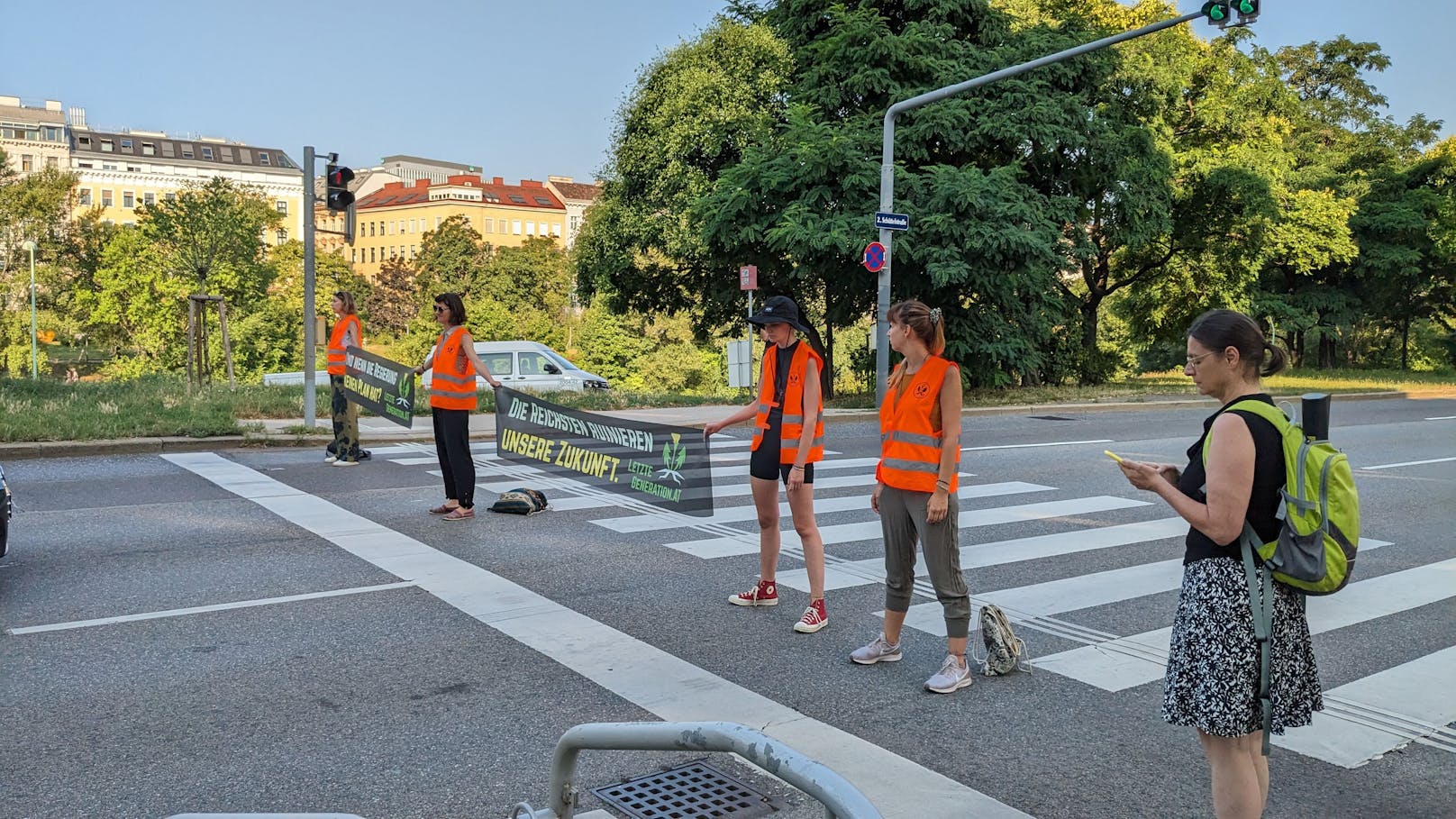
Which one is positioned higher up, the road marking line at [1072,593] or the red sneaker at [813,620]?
the red sneaker at [813,620]

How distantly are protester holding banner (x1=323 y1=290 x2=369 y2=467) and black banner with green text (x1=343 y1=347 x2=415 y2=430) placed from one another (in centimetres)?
10

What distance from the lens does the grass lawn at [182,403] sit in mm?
15148

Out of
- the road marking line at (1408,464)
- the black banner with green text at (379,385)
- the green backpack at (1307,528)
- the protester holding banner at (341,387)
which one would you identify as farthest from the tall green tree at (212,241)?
the green backpack at (1307,528)

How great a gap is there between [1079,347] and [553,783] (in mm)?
30764

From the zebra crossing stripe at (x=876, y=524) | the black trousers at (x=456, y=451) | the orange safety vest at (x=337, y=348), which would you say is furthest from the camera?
the orange safety vest at (x=337, y=348)

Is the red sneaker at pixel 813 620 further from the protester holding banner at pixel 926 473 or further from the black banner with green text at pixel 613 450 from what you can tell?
the black banner with green text at pixel 613 450

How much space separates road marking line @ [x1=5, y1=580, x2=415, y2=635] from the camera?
6369 millimetres

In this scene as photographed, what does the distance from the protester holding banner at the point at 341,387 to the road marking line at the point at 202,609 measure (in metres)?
6.02

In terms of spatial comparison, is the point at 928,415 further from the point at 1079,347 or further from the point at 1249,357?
the point at 1079,347

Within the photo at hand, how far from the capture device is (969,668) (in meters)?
5.89

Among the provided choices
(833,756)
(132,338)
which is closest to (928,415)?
(833,756)

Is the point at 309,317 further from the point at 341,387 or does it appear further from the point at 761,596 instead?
the point at 761,596

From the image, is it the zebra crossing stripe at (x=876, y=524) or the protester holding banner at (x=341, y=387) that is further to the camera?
the protester holding banner at (x=341, y=387)

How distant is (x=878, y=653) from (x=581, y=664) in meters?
1.48
